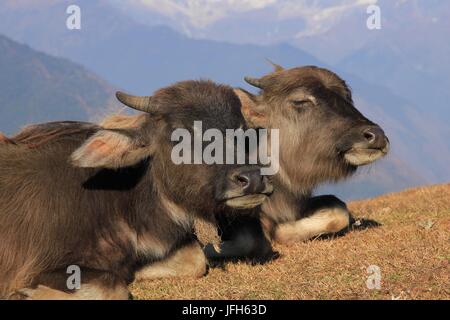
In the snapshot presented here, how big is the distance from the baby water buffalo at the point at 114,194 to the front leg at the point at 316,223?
211cm

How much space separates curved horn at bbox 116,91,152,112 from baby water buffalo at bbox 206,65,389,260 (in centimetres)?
250

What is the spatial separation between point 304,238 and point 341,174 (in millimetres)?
975

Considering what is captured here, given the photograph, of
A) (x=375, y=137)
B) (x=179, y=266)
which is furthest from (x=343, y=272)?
(x=375, y=137)

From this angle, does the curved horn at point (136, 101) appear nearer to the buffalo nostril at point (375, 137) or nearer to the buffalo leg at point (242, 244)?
the buffalo leg at point (242, 244)

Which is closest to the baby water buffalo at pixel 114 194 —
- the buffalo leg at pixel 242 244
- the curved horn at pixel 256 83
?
the buffalo leg at pixel 242 244

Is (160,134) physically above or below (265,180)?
above

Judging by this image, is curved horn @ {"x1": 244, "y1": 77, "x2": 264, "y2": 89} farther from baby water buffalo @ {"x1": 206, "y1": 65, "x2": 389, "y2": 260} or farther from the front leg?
the front leg

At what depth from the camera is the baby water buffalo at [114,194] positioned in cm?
546

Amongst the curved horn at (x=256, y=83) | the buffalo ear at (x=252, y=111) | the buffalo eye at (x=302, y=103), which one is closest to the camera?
the buffalo eye at (x=302, y=103)

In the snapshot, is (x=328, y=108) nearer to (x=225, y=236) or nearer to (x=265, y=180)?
(x=225, y=236)

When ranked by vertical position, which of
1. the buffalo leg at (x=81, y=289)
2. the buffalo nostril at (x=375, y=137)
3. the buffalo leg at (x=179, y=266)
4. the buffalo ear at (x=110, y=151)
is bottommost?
the buffalo leg at (x=81, y=289)

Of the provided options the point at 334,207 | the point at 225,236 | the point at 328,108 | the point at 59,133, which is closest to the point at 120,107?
the point at 59,133

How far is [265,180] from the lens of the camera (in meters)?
5.57
